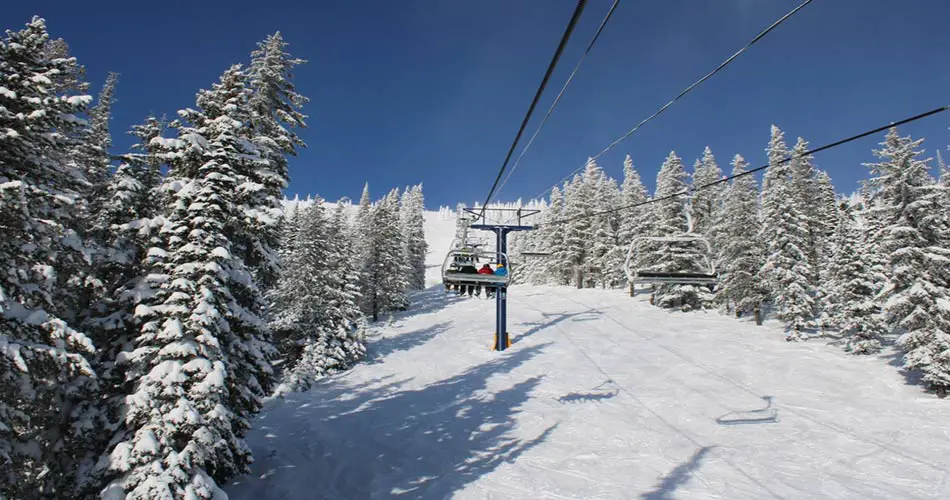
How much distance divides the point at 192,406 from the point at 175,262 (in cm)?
381

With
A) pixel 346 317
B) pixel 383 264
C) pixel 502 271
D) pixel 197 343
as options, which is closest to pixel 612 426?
pixel 502 271

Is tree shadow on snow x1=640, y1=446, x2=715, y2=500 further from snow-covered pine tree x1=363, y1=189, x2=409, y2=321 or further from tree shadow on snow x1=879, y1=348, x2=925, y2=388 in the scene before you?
snow-covered pine tree x1=363, y1=189, x2=409, y2=321

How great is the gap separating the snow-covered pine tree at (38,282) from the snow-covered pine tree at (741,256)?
39035mm

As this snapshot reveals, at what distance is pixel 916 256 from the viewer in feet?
70.2

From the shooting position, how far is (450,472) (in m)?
14.9

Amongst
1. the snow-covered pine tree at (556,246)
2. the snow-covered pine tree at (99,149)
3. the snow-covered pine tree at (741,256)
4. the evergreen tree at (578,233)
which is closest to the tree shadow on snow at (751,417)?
the snow-covered pine tree at (741,256)

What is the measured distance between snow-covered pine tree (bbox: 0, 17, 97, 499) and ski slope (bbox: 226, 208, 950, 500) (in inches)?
201

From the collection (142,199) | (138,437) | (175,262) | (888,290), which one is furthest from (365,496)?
(888,290)

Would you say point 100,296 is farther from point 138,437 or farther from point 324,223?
point 324,223

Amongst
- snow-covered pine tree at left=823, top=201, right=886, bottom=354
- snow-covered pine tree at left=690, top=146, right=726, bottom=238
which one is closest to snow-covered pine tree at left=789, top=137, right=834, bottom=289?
snow-covered pine tree at left=690, top=146, right=726, bottom=238

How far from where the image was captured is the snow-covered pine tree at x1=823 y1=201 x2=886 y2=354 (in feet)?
86.1

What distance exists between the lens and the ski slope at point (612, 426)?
13.8 metres

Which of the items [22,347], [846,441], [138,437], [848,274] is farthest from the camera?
[848,274]

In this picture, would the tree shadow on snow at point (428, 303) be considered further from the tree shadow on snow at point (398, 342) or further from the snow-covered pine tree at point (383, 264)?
the tree shadow on snow at point (398, 342)
